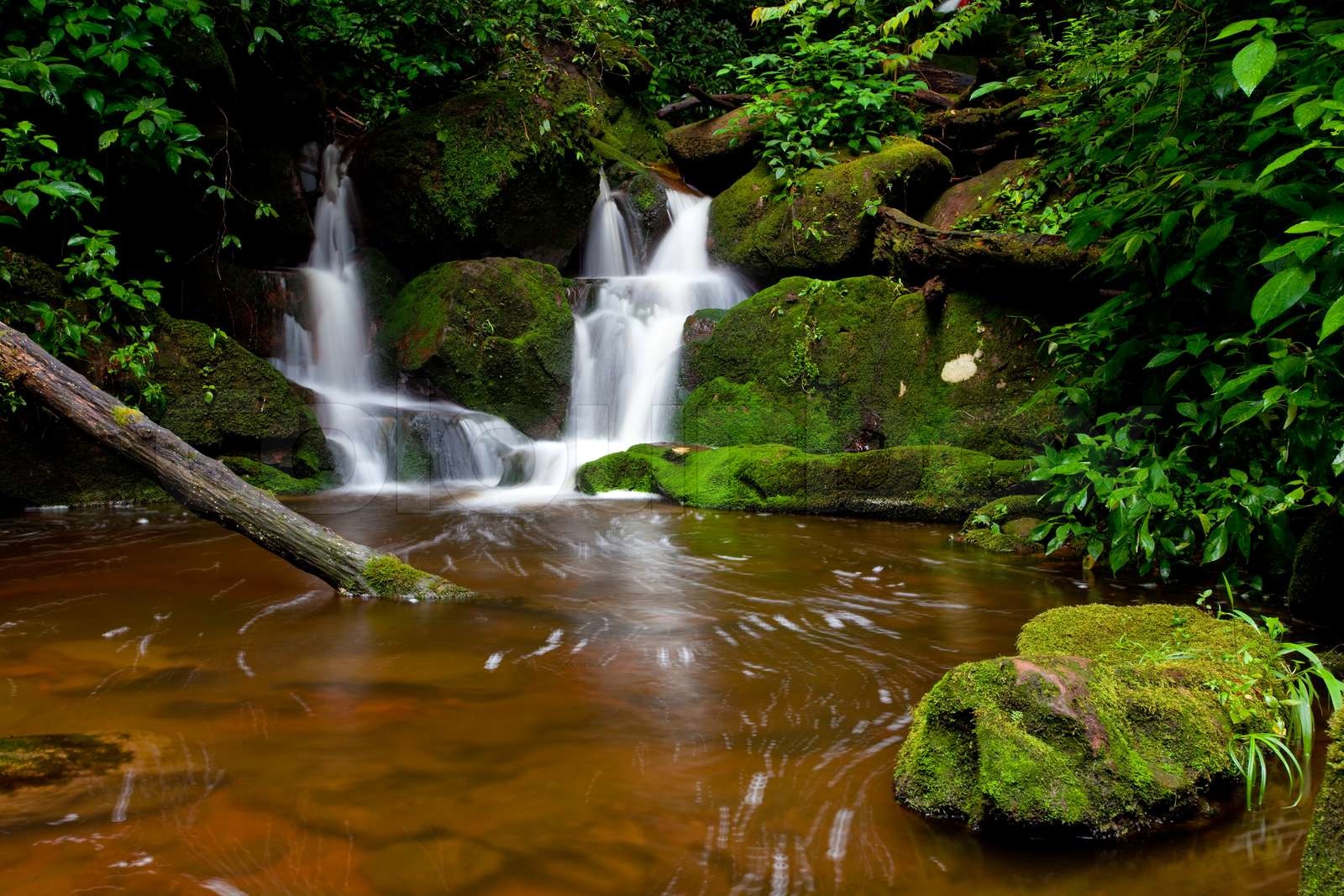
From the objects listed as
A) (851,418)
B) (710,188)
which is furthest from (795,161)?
(851,418)

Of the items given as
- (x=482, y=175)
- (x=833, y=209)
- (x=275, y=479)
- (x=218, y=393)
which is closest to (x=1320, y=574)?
(x=833, y=209)

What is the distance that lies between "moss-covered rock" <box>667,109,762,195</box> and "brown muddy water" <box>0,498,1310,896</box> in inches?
361

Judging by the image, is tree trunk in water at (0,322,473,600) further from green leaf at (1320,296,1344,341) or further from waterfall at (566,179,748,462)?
waterfall at (566,179,748,462)

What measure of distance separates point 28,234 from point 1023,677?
901 cm

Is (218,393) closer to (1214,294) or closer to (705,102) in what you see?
(1214,294)

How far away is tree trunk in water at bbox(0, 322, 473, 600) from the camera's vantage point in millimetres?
4258

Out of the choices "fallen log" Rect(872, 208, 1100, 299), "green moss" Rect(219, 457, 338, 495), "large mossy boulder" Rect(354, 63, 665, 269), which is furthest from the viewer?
"large mossy boulder" Rect(354, 63, 665, 269)

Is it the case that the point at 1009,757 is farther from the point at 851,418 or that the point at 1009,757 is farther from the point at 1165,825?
A: the point at 851,418

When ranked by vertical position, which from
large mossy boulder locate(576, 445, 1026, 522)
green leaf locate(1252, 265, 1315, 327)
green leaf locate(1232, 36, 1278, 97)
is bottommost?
large mossy boulder locate(576, 445, 1026, 522)

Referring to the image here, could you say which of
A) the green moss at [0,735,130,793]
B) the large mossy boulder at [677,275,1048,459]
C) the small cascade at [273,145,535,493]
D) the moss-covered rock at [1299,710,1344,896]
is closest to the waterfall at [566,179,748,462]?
the large mossy boulder at [677,275,1048,459]

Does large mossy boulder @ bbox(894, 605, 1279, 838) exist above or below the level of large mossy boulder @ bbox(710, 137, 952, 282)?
below

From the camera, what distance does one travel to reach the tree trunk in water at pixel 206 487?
4.26 meters

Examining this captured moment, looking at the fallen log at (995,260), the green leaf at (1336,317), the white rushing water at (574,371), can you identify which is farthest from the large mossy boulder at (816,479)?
the green leaf at (1336,317)

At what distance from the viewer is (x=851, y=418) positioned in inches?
369
